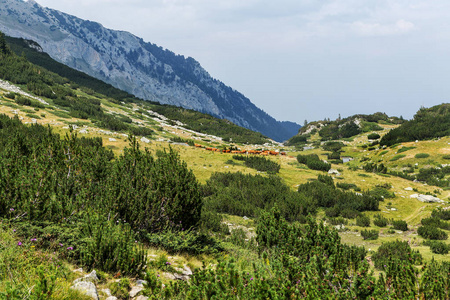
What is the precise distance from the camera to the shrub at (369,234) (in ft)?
39.6

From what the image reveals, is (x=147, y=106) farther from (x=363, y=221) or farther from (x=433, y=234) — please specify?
(x=433, y=234)

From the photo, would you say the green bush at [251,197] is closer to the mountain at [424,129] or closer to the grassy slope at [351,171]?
the grassy slope at [351,171]

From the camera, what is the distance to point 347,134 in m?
52.8

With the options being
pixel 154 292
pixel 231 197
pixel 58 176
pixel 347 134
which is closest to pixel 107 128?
pixel 231 197

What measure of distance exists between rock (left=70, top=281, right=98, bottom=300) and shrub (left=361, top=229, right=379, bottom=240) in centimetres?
1209

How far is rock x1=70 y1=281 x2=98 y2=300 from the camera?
12.1ft

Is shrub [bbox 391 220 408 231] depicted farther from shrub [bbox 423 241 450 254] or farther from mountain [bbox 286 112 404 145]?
mountain [bbox 286 112 404 145]

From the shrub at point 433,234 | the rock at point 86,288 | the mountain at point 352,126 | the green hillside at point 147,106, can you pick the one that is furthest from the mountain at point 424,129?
the rock at point 86,288

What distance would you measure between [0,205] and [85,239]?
2342 mm

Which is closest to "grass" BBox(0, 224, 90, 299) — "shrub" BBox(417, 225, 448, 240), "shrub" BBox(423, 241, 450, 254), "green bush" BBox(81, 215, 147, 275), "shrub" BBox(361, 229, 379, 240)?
"green bush" BBox(81, 215, 147, 275)

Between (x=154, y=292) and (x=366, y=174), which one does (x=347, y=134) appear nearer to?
(x=366, y=174)

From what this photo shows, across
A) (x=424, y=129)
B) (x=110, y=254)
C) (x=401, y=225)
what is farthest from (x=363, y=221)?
(x=424, y=129)

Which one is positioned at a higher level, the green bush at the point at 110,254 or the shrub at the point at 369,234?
the green bush at the point at 110,254

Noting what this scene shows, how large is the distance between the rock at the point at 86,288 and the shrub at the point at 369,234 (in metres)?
12.1
